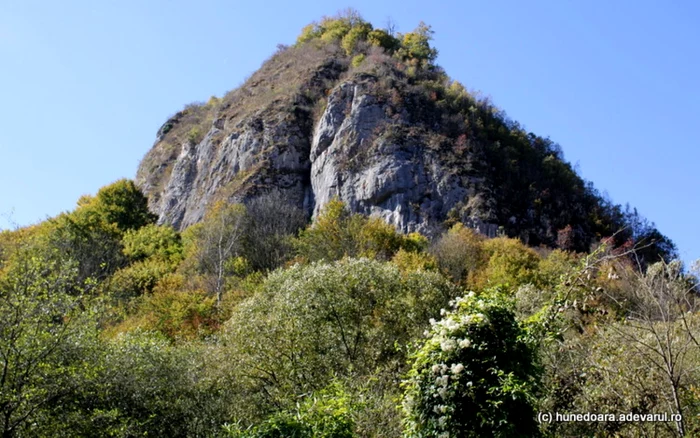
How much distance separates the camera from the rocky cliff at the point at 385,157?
52.6 meters

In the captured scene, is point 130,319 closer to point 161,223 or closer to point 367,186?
point 367,186

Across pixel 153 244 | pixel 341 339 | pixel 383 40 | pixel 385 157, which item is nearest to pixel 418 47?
pixel 383 40

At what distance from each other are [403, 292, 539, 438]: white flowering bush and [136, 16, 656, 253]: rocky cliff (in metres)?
39.8

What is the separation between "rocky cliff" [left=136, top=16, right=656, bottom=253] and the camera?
5256 centimetres

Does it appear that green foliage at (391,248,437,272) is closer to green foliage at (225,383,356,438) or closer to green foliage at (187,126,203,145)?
green foliage at (225,383,356,438)

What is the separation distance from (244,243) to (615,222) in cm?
3256

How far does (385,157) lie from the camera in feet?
179

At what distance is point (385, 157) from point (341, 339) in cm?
3486

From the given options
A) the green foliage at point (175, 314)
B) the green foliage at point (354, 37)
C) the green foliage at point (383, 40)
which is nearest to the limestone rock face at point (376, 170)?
the green foliage at point (354, 37)

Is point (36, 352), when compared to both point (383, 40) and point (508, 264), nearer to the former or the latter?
point (508, 264)

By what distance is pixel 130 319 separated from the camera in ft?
112

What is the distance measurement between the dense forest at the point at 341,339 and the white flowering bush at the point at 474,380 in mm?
24

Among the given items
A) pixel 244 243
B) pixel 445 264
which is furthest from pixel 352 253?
pixel 244 243

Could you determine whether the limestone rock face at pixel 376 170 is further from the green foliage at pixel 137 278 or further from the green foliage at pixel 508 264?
the green foliage at pixel 137 278
